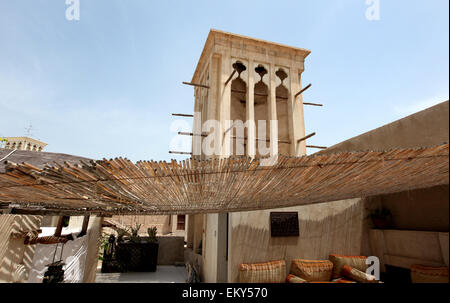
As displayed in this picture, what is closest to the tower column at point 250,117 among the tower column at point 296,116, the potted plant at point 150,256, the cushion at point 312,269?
the tower column at point 296,116

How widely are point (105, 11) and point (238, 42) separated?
559 centimetres

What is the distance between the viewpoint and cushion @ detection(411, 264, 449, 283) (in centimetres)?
345

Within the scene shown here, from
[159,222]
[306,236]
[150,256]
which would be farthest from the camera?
[159,222]

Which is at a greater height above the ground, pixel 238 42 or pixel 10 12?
pixel 238 42

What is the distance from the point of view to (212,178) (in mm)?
1715

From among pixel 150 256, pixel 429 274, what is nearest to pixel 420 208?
pixel 429 274

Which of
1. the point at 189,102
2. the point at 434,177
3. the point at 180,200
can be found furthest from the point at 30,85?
the point at 189,102

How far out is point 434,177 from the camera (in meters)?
2.05

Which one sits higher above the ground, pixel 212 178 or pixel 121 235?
pixel 212 178

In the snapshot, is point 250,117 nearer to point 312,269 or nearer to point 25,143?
point 312,269

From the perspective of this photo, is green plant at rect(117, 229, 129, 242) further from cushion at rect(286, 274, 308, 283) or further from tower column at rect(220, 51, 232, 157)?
cushion at rect(286, 274, 308, 283)

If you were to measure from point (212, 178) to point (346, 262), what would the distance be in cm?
412

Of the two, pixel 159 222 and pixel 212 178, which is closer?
pixel 212 178

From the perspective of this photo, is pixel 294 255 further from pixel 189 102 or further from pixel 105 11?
pixel 189 102
